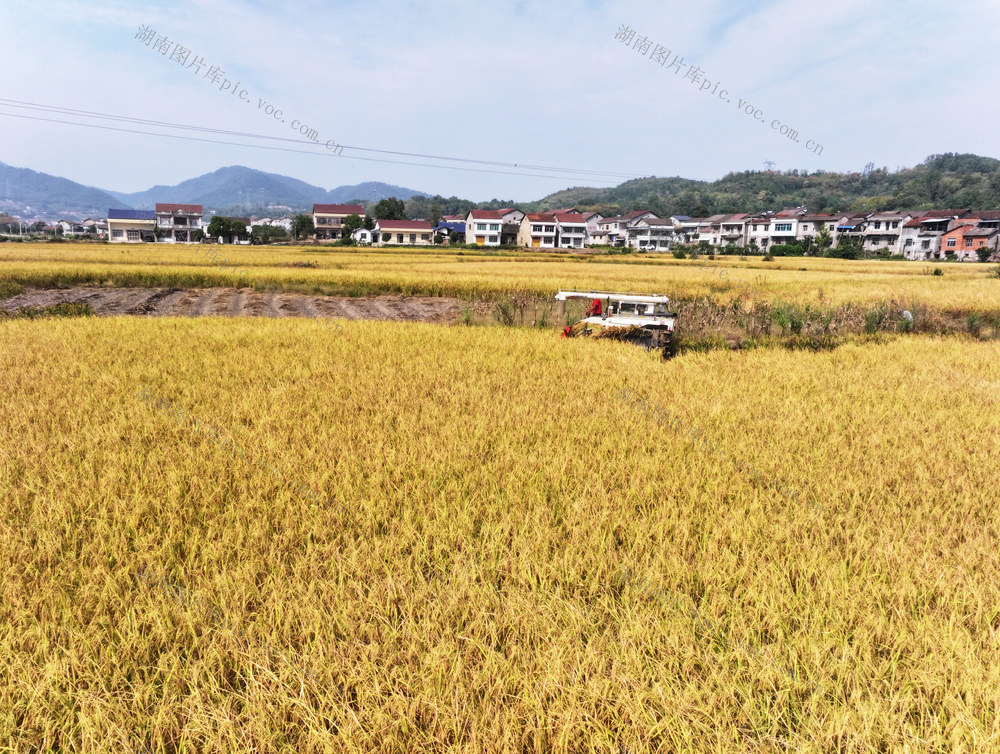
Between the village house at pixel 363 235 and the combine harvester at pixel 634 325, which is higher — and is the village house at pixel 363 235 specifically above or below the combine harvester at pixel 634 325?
above

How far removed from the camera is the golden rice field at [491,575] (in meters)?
1.65

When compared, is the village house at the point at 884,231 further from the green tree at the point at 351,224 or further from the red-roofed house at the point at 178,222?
the red-roofed house at the point at 178,222

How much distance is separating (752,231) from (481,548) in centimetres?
8875

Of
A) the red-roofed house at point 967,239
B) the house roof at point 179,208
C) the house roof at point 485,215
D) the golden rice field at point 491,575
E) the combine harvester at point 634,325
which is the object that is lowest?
the golden rice field at point 491,575

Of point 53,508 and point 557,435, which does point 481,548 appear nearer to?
point 557,435

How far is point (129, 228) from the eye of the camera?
251 feet

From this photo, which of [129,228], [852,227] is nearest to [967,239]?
[852,227]

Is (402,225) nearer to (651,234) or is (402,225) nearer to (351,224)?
(351,224)

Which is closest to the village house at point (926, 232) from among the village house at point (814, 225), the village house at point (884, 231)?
the village house at point (884, 231)

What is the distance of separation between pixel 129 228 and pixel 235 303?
79.9 meters

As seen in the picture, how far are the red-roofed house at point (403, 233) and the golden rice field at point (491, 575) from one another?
226 ft

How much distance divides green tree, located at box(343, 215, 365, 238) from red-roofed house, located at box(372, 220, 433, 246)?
5.82m

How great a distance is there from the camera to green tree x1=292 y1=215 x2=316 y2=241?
2987 inches

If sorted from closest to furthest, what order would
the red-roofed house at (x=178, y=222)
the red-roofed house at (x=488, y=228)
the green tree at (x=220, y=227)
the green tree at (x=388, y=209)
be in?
the green tree at (x=220, y=227) → the red-roofed house at (x=488, y=228) → the red-roofed house at (x=178, y=222) → the green tree at (x=388, y=209)
